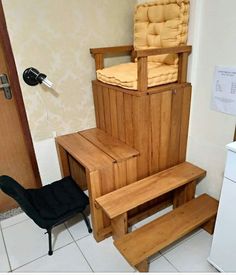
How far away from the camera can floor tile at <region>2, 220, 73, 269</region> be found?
5.22ft

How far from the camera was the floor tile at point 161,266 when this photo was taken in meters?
1.45

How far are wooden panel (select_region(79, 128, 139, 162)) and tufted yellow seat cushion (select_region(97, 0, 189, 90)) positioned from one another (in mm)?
439

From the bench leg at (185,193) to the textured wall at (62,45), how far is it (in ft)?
3.12

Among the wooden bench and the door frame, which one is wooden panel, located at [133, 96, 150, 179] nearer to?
the wooden bench

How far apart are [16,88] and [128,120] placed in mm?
835

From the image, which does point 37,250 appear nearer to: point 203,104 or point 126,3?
point 203,104

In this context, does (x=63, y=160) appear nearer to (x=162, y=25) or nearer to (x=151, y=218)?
(x=151, y=218)

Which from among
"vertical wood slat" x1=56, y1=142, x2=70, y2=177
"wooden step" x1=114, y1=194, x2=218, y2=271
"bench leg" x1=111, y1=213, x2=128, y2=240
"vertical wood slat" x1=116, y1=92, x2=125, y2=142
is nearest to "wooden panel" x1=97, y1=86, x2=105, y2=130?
"vertical wood slat" x1=116, y1=92, x2=125, y2=142

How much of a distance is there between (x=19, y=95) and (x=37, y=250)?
1124 millimetres

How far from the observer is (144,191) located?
61.2 inches

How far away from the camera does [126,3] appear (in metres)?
1.87

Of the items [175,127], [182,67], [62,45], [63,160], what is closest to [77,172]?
[63,160]

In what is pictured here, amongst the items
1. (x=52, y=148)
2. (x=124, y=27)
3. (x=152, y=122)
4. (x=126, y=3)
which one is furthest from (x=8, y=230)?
(x=126, y=3)

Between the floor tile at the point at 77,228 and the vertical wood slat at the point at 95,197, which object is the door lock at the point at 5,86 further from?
the floor tile at the point at 77,228
